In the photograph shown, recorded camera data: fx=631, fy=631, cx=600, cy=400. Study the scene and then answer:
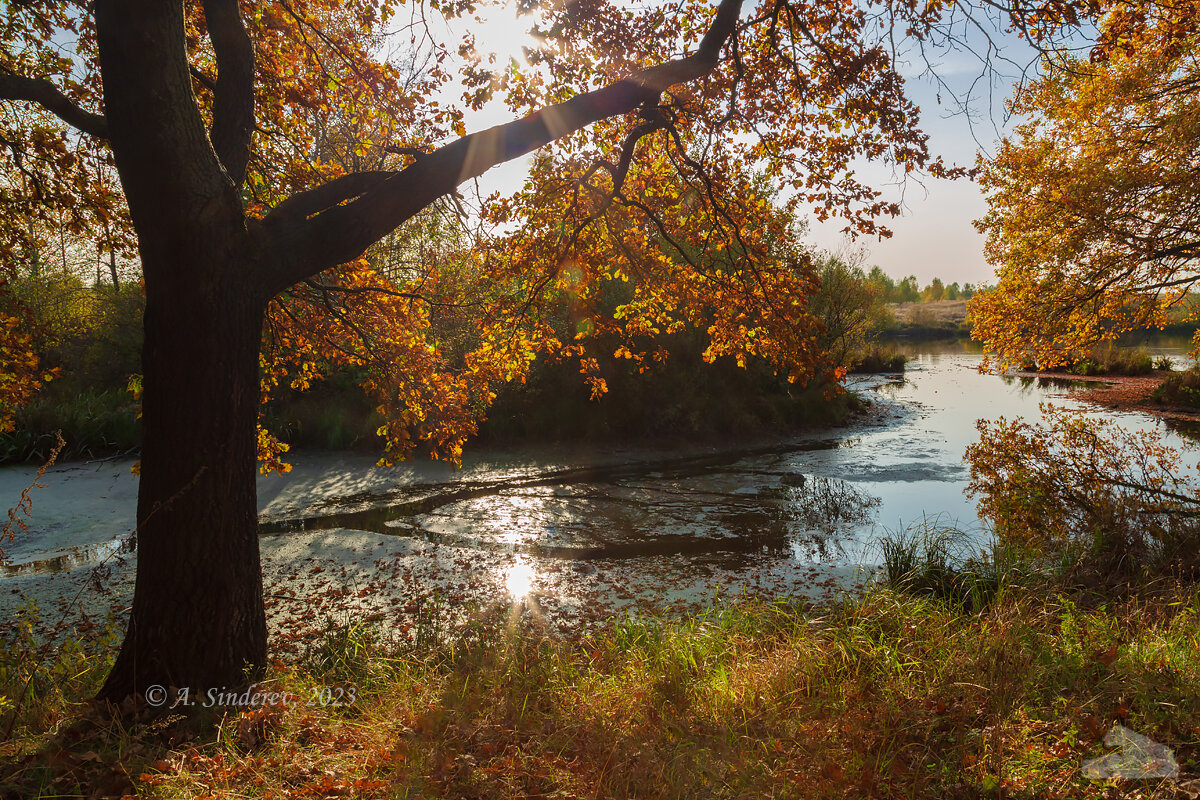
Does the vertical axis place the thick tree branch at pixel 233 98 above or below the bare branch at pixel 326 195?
above

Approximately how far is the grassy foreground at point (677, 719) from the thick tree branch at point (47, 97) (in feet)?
10.6

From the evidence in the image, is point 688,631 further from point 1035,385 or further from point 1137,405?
point 1035,385

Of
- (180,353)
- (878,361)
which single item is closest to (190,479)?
(180,353)

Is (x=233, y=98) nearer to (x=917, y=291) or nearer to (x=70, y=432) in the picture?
(x=70, y=432)

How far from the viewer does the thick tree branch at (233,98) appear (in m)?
3.92

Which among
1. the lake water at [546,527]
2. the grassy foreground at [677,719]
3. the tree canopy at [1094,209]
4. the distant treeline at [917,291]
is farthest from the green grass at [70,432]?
the distant treeline at [917,291]

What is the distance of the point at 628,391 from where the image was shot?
1469 centimetres

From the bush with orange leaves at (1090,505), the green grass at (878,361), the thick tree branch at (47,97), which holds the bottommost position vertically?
the bush with orange leaves at (1090,505)

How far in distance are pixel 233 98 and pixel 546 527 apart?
20.1 feet

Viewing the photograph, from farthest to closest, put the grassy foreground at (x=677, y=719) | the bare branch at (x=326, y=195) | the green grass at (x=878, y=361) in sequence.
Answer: the green grass at (x=878, y=361)
the bare branch at (x=326, y=195)
the grassy foreground at (x=677, y=719)

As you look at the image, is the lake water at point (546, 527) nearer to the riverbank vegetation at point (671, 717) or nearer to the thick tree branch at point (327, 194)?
the riverbank vegetation at point (671, 717)

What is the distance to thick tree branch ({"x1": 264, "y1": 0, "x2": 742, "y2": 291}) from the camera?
3.63 m

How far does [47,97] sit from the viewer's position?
3.56m

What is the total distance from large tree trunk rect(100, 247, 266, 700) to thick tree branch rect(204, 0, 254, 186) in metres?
1.02
